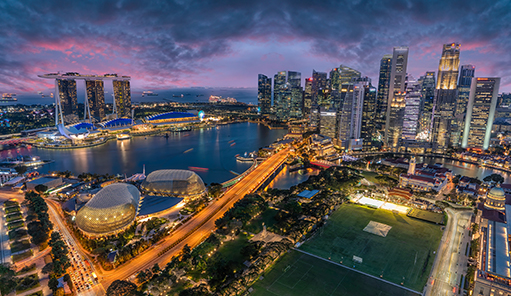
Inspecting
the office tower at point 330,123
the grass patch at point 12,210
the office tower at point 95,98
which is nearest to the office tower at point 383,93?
the office tower at point 330,123

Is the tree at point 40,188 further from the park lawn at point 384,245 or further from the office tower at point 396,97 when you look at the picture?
the office tower at point 396,97

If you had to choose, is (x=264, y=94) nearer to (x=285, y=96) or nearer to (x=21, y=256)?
(x=285, y=96)

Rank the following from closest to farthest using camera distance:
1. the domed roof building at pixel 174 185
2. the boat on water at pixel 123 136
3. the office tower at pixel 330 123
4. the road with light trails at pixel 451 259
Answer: the road with light trails at pixel 451 259 → the domed roof building at pixel 174 185 → the office tower at pixel 330 123 → the boat on water at pixel 123 136

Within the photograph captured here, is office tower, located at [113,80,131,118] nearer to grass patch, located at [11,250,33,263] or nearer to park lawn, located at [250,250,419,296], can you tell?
grass patch, located at [11,250,33,263]

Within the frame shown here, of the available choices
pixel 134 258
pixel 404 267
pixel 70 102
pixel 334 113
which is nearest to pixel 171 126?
pixel 70 102

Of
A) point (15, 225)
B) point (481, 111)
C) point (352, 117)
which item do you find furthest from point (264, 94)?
point (15, 225)

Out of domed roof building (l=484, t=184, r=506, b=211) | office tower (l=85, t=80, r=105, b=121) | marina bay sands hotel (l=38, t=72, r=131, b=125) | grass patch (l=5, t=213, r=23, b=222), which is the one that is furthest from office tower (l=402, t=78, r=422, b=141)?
office tower (l=85, t=80, r=105, b=121)
